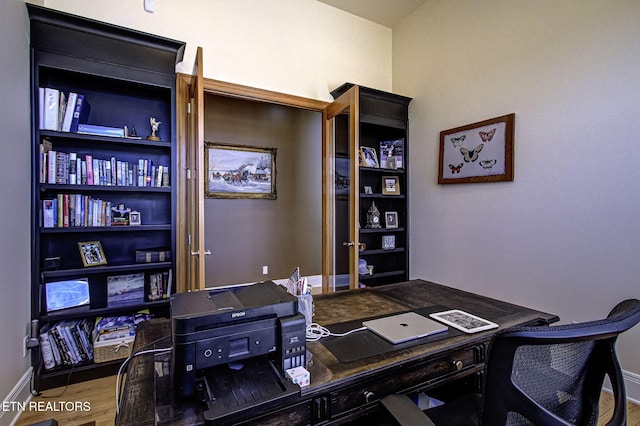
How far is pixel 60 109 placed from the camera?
6.83ft

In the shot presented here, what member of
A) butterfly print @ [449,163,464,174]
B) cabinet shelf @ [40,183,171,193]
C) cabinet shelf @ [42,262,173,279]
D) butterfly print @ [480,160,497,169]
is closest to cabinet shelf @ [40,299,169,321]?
cabinet shelf @ [42,262,173,279]

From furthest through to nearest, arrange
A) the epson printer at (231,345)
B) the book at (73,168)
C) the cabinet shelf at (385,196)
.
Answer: the cabinet shelf at (385,196), the book at (73,168), the epson printer at (231,345)

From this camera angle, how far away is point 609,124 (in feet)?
6.30

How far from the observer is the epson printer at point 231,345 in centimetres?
82

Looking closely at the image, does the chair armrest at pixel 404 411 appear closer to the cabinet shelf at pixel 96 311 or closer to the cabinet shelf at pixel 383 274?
the cabinet shelf at pixel 96 311

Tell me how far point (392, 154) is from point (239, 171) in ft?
7.05

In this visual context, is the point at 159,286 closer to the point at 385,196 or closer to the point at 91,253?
the point at 91,253

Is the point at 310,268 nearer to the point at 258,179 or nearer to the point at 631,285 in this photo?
the point at 258,179

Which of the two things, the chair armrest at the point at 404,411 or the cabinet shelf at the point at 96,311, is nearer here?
the chair armrest at the point at 404,411

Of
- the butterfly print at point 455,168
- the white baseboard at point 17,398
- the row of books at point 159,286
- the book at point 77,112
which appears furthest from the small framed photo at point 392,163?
the white baseboard at point 17,398

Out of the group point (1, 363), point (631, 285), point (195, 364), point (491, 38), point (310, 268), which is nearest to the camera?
point (195, 364)

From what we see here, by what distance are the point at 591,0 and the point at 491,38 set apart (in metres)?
0.68

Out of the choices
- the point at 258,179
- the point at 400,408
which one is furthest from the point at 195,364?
the point at 258,179

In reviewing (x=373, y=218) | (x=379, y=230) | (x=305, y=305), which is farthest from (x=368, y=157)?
(x=305, y=305)
